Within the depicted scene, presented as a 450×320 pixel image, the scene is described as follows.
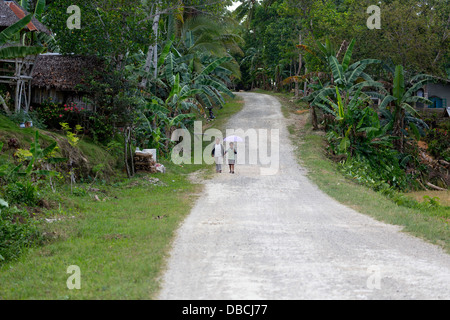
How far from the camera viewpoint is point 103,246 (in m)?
8.43

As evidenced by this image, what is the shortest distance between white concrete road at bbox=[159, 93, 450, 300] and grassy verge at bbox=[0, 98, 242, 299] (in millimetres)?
378

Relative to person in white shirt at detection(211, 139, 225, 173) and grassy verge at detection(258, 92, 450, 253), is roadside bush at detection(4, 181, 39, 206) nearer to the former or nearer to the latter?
grassy verge at detection(258, 92, 450, 253)

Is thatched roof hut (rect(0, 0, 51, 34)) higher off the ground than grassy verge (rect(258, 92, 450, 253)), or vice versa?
thatched roof hut (rect(0, 0, 51, 34))

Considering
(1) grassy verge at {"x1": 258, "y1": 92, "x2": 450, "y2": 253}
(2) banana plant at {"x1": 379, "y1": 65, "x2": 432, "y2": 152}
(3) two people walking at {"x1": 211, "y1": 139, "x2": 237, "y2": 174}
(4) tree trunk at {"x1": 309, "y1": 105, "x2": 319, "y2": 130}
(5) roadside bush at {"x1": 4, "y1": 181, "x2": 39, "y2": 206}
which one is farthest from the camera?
(4) tree trunk at {"x1": 309, "y1": 105, "x2": 319, "y2": 130}

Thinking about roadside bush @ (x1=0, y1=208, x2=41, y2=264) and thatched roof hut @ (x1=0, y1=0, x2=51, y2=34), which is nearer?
roadside bush @ (x1=0, y1=208, x2=41, y2=264)

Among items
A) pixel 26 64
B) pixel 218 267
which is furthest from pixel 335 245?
pixel 26 64

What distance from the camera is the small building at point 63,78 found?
17812 mm

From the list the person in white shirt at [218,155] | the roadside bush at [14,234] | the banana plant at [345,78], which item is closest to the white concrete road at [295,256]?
the roadside bush at [14,234]

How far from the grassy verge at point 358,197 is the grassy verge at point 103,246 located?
4796 millimetres

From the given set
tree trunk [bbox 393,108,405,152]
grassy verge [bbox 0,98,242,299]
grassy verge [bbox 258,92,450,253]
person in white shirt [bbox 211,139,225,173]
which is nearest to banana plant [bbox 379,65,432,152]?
tree trunk [bbox 393,108,405,152]

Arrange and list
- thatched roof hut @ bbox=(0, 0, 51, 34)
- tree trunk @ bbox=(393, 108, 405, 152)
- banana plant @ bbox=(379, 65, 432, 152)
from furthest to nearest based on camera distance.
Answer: tree trunk @ bbox=(393, 108, 405, 152), banana plant @ bbox=(379, 65, 432, 152), thatched roof hut @ bbox=(0, 0, 51, 34)

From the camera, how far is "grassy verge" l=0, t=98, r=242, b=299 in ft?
20.7

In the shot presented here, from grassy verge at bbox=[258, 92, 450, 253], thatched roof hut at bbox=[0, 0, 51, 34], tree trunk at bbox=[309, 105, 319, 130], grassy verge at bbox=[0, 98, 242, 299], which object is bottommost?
grassy verge at bbox=[258, 92, 450, 253]

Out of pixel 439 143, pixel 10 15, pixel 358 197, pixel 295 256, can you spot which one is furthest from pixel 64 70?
pixel 439 143
